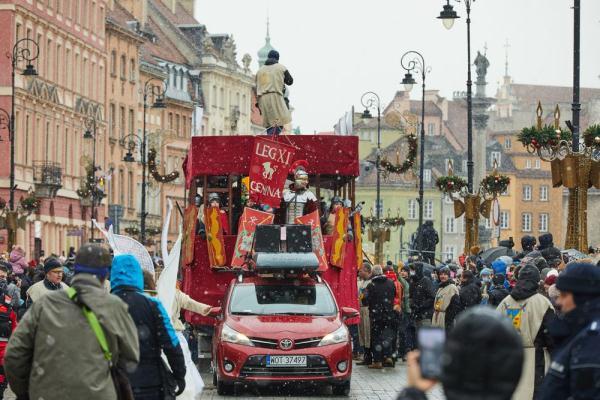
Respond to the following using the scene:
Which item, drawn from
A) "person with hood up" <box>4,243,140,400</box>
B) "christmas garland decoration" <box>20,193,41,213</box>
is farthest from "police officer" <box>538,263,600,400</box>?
"christmas garland decoration" <box>20,193,41,213</box>

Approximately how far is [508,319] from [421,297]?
614 inches

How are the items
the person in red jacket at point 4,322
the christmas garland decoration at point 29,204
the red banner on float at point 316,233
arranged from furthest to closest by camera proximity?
1. the christmas garland decoration at point 29,204
2. the red banner on float at point 316,233
3. the person in red jacket at point 4,322

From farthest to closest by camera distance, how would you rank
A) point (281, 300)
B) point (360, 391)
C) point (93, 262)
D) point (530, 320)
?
point (360, 391), point (281, 300), point (530, 320), point (93, 262)

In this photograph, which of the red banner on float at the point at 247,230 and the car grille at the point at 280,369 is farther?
the red banner on float at the point at 247,230

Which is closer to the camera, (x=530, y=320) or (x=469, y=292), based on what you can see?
(x=530, y=320)

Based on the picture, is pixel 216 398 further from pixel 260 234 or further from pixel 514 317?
pixel 514 317

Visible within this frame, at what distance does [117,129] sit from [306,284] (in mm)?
74461

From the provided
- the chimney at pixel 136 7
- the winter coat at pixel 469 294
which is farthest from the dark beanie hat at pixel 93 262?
the chimney at pixel 136 7

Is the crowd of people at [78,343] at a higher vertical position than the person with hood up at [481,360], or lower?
lower

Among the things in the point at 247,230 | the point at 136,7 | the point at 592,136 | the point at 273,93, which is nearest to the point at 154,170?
the point at 273,93

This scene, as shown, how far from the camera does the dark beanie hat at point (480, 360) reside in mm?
5332

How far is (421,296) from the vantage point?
1096 inches

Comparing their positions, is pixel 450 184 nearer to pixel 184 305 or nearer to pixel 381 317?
pixel 381 317

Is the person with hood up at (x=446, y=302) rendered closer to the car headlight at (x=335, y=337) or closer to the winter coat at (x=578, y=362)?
the car headlight at (x=335, y=337)
